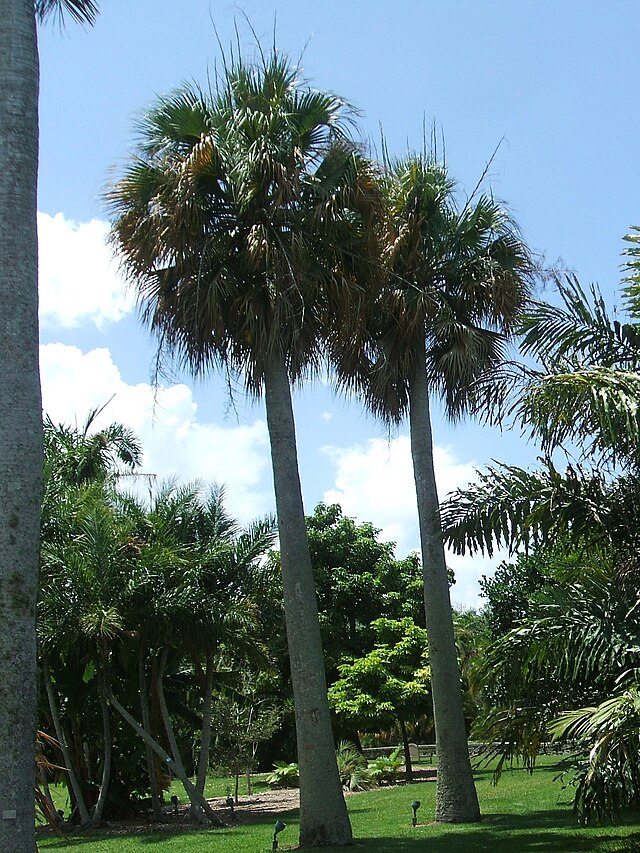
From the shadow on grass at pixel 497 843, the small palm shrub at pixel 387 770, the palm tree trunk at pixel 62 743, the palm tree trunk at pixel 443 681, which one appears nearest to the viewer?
the shadow on grass at pixel 497 843

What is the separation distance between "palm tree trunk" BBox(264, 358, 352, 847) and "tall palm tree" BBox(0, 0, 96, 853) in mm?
6301

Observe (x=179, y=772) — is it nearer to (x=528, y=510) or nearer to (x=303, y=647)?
(x=303, y=647)

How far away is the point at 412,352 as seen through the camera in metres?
15.6

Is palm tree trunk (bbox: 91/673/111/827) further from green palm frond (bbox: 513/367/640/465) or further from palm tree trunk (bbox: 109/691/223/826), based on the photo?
green palm frond (bbox: 513/367/640/465)

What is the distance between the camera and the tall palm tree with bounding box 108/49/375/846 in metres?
12.6

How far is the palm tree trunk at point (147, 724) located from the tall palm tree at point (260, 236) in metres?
7.39

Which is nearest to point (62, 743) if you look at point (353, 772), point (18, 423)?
point (353, 772)

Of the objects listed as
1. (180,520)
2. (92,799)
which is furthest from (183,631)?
(92,799)

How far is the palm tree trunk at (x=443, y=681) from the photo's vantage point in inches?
552

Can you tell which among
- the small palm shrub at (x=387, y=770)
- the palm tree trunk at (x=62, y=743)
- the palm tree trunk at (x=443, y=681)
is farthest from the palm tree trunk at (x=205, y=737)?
the small palm shrub at (x=387, y=770)

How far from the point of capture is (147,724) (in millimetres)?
18828

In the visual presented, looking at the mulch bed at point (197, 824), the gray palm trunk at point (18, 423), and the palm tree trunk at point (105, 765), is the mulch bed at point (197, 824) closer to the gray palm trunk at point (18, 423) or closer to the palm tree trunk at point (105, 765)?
the palm tree trunk at point (105, 765)

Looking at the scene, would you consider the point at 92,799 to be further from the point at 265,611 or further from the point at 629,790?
the point at 629,790

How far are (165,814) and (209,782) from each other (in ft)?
56.8
